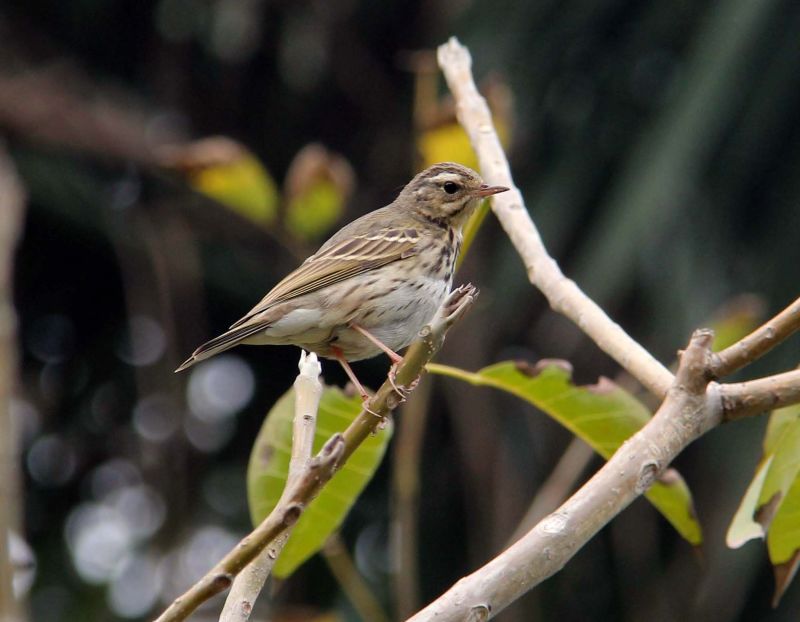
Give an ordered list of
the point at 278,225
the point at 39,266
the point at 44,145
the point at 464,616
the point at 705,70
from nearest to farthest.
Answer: the point at 464,616, the point at 278,225, the point at 705,70, the point at 44,145, the point at 39,266

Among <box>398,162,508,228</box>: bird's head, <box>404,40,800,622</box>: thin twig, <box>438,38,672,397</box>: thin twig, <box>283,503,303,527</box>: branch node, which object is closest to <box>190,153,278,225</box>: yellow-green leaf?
<box>398,162,508,228</box>: bird's head

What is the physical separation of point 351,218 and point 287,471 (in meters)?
3.89

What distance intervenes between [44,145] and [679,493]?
A: 493 cm

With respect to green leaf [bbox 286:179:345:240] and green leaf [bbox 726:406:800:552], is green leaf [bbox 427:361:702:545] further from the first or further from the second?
green leaf [bbox 286:179:345:240]

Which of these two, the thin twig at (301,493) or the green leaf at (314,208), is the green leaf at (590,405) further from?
the green leaf at (314,208)

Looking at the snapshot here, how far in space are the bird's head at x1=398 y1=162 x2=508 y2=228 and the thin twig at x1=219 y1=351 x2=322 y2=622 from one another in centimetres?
176

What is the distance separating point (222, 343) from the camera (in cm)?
322

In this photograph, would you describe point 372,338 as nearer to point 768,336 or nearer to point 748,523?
point 748,523

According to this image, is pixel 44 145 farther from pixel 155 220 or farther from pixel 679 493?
pixel 679 493

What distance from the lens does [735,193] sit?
5480 mm

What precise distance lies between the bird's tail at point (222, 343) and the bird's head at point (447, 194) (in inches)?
39.0

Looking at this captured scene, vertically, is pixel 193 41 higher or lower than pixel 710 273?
higher

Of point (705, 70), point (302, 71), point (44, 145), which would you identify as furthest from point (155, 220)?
point (705, 70)

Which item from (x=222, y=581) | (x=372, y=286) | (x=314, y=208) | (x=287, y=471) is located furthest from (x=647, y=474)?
(x=314, y=208)
